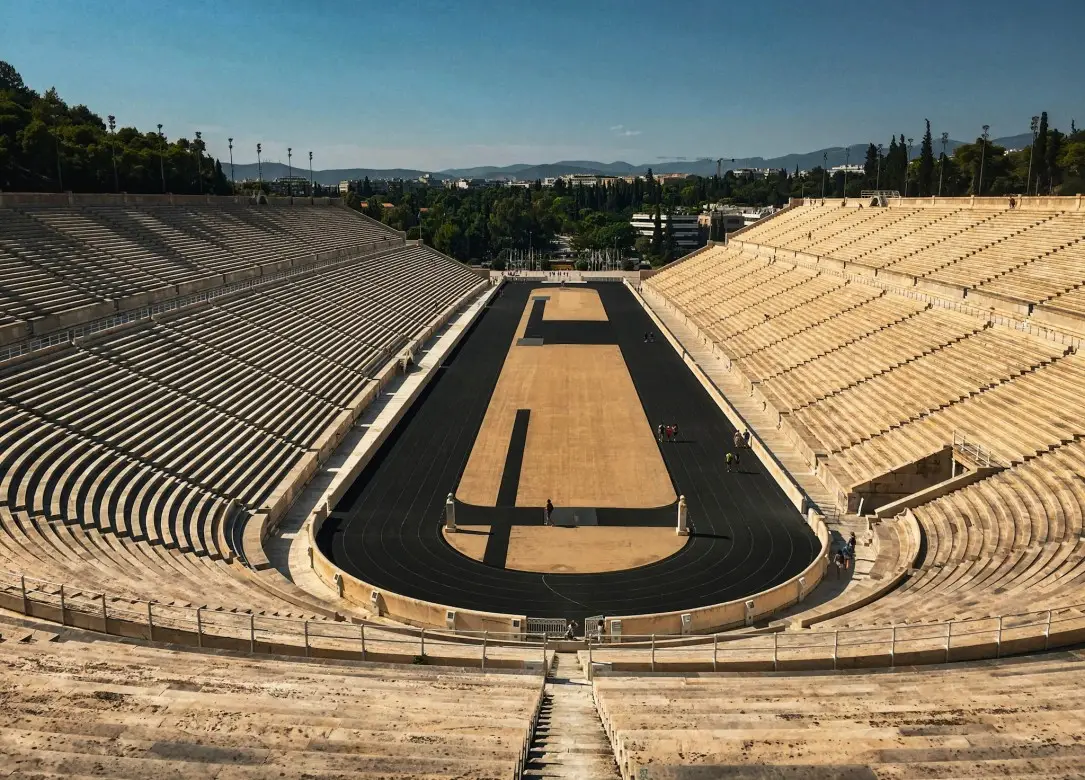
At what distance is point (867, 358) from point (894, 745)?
2488 cm

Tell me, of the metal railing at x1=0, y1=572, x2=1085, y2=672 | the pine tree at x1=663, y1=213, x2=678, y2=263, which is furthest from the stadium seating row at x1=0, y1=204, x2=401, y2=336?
the pine tree at x1=663, y1=213, x2=678, y2=263

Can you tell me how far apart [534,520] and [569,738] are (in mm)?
12283

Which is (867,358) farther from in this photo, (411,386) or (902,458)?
(411,386)

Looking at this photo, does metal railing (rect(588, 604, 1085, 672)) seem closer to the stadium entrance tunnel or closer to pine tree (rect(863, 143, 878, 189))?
the stadium entrance tunnel

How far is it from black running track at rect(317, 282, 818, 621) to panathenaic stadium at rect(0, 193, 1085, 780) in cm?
11

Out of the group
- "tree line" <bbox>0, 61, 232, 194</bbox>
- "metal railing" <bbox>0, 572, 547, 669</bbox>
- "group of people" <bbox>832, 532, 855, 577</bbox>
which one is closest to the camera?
"metal railing" <bbox>0, 572, 547, 669</bbox>

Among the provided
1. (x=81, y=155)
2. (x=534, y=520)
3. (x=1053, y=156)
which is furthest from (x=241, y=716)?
(x=1053, y=156)

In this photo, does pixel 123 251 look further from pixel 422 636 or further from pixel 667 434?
pixel 422 636

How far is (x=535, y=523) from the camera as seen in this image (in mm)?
22062

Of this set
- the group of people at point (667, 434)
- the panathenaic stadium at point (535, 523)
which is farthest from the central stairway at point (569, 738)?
the group of people at point (667, 434)

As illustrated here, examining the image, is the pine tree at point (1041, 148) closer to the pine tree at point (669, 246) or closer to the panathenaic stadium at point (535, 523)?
the panathenaic stadium at point (535, 523)

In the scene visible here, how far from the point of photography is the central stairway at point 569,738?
9141 millimetres

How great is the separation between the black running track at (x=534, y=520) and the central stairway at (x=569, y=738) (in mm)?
5373

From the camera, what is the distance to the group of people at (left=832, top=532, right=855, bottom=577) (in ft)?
62.0
